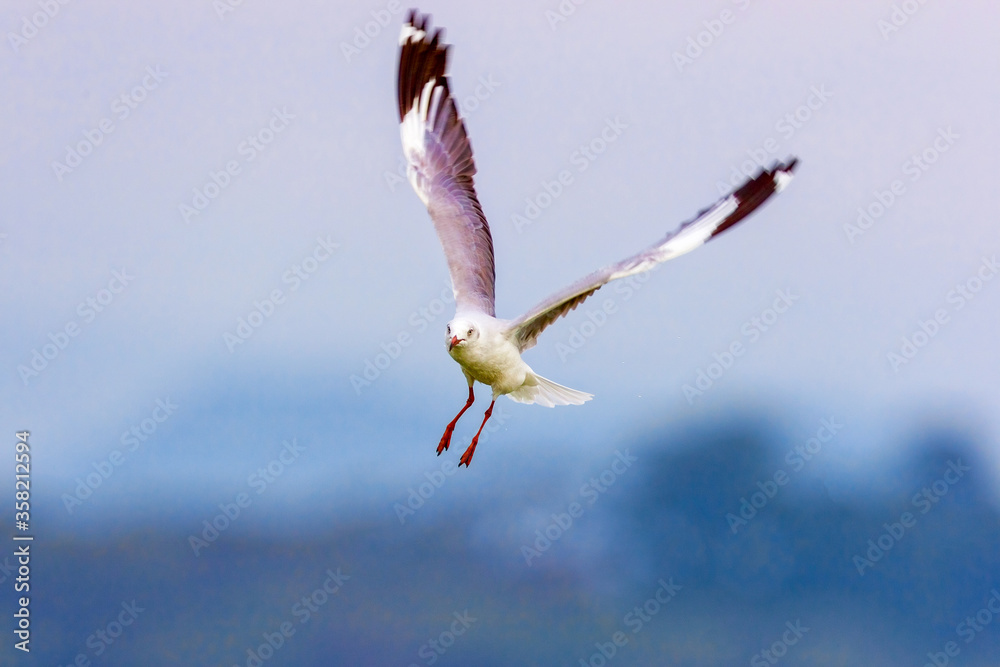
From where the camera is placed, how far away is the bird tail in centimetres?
744

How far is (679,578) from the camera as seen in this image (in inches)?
2274

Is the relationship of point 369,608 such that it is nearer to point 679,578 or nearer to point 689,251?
point 679,578

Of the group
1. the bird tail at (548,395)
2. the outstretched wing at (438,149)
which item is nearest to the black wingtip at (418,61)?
the outstretched wing at (438,149)

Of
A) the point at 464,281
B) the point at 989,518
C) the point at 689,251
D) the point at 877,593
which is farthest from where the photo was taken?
the point at 877,593

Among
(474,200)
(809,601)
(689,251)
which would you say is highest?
(689,251)

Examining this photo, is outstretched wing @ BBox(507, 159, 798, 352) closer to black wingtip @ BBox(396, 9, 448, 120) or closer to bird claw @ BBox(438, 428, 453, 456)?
bird claw @ BBox(438, 428, 453, 456)

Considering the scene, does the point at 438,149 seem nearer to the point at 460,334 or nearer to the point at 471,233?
the point at 471,233

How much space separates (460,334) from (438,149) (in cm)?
193

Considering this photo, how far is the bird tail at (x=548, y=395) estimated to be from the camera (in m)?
7.44

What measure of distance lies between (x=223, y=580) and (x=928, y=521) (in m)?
28.0

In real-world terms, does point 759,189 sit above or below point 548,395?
above

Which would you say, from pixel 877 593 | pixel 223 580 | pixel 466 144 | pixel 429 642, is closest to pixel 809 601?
pixel 877 593

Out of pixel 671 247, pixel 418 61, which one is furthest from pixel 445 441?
pixel 418 61

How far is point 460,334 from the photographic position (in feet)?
20.9
